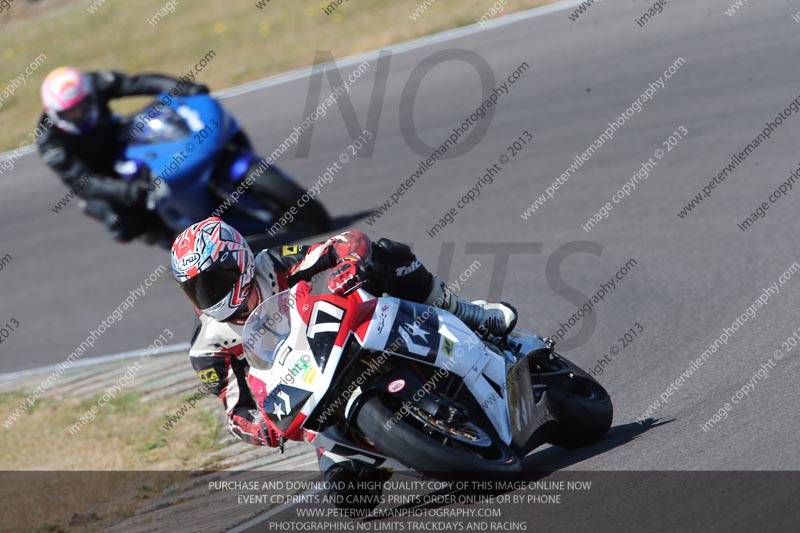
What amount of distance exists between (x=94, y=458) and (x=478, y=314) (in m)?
3.91

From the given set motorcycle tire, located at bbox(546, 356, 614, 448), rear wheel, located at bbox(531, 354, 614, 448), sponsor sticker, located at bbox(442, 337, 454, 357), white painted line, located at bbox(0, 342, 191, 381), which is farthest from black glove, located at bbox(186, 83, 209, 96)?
sponsor sticker, located at bbox(442, 337, 454, 357)

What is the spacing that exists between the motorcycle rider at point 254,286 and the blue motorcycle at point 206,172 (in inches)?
177

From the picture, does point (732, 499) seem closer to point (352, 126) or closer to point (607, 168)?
point (607, 168)

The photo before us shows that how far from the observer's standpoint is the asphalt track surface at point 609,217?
6.21 metres

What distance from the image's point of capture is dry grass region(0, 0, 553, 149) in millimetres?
16906

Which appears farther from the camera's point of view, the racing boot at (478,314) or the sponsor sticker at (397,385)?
the racing boot at (478,314)

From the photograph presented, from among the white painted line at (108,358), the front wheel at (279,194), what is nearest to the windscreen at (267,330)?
the white painted line at (108,358)

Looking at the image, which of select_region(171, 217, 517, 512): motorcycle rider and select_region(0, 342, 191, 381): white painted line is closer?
select_region(171, 217, 517, 512): motorcycle rider

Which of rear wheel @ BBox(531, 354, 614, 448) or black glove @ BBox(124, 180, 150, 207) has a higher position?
rear wheel @ BBox(531, 354, 614, 448)

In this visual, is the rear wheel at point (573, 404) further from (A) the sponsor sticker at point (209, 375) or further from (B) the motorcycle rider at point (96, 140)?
(B) the motorcycle rider at point (96, 140)

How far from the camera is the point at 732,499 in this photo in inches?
170

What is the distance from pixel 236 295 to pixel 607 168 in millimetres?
5970

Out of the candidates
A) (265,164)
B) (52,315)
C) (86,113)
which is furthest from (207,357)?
(52,315)

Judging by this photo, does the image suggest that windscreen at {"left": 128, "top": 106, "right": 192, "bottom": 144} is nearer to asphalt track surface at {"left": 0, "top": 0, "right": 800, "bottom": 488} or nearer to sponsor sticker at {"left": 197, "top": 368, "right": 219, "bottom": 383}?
asphalt track surface at {"left": 0, "top": 0, "right": 800, "bottom": 488}
